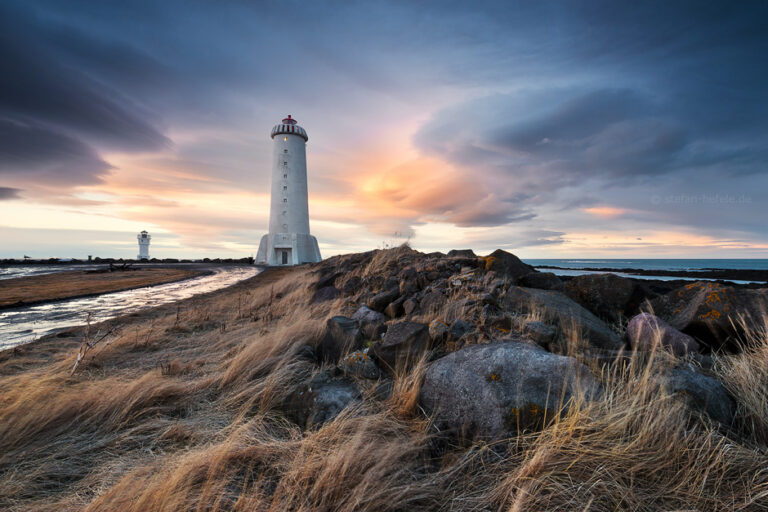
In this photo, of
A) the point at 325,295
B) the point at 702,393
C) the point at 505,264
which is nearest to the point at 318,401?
the point at 702,393

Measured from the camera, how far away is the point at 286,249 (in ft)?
113

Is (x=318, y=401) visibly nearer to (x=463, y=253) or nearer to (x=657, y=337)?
(x=657, y=337)

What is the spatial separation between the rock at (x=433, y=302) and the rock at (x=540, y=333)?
1825 mm

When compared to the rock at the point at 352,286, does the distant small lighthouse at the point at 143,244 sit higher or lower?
higher

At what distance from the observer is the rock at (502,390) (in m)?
2.61

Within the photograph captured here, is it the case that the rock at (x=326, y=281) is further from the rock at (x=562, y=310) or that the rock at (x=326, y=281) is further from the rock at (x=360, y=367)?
the rock at (x=360, y=367)

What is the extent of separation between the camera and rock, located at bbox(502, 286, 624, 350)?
421cm

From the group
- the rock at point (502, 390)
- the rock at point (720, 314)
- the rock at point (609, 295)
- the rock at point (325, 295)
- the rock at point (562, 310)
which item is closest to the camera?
the rock at point (502, 390)

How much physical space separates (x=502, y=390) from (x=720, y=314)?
3689 millimetres

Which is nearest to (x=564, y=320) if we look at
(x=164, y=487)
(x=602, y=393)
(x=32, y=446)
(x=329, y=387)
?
(x=602, y=393)

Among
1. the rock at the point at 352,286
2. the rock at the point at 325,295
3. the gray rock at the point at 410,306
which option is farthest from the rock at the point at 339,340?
the rock at the point at 325,295

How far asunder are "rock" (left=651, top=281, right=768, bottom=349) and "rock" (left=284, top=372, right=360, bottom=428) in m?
4.58

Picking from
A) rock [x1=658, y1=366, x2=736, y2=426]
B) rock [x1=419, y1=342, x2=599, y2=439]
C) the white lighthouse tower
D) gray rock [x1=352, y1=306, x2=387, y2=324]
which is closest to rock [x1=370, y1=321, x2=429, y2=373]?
rock [x1=419, y1=342, x2=599, y2=439]

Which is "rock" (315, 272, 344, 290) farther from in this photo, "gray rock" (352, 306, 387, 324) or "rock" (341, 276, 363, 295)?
"gray rock" (352, 306, 387, 324)
